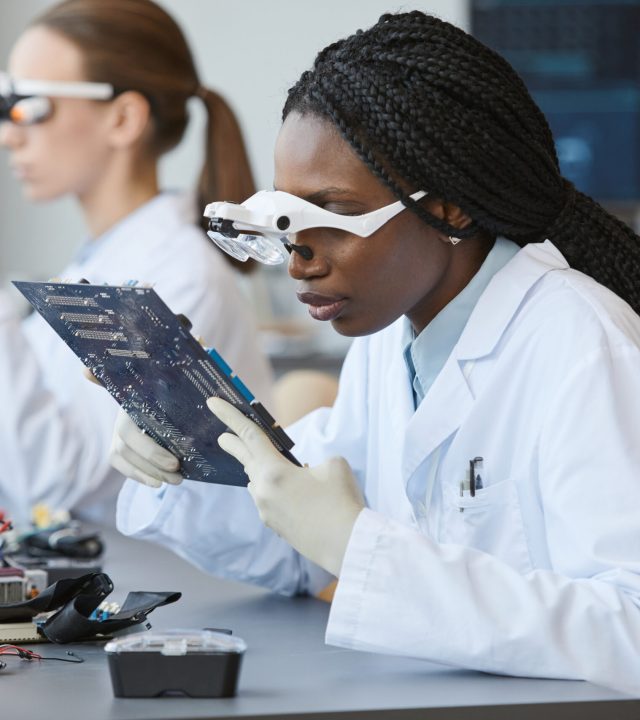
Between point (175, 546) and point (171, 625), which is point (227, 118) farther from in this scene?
point (171, 625)

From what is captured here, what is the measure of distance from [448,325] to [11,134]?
4.33ft

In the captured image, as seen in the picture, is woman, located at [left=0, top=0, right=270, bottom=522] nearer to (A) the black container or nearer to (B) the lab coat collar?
(B) the lab coat collar

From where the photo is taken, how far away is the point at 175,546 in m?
1.47

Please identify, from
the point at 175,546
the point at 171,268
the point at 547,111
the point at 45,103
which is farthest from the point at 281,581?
the point at 547,111

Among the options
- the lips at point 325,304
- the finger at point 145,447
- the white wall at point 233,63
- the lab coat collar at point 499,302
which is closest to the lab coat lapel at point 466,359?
the lab coat collar at point 499,302

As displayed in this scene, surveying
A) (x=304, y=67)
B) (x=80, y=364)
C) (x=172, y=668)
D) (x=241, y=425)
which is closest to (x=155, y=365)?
(x=241, y=425)

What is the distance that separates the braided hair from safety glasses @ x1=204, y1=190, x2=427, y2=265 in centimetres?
4

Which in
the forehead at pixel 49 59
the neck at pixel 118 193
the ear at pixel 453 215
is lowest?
the neck at pixel 118 193

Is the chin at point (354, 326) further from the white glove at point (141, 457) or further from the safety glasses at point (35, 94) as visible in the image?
the safety glasses at point (35, 94)

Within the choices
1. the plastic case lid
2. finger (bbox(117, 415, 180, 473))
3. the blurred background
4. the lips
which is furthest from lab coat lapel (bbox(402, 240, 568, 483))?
the blurred background

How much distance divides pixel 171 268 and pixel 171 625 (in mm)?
1152

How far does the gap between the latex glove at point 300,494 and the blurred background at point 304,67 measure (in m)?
3.28

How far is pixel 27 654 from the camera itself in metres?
1.07

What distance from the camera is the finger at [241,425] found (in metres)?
1.13
